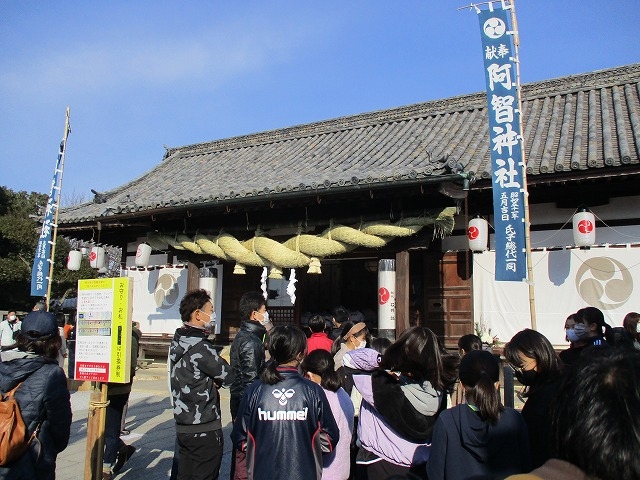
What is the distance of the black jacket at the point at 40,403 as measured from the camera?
2.98 metres

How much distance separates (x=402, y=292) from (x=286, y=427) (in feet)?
19.4

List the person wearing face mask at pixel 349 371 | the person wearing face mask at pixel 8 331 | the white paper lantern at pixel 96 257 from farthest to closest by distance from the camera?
the white paper lantern at pixel 96 257, the person wearing face mask at pixel 8 331, the person wearing face mask at pixel 349 371

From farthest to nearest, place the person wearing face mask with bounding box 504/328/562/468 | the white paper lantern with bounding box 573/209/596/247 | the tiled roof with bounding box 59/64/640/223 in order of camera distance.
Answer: the tiled roof with bounding box 59/64/640/223, the white paper lantern with bounding box 573/209/596/247, the person wearing face mask with bounding box 504/328/562/468

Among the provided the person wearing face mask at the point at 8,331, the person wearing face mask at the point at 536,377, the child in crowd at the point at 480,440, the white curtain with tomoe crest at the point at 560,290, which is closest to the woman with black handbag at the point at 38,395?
the child in crowd at the point at 480,440

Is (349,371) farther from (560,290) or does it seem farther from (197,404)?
(560,290)

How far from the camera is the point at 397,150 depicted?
11.5 m

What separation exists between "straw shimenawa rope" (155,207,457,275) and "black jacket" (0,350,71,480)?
613 centimetres

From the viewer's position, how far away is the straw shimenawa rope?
27.6 feet

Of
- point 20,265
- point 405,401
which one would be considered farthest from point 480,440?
point 20,265

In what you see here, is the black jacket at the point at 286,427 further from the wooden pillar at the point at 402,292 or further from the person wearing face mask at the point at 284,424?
the wooden pillar at the point at 402,292

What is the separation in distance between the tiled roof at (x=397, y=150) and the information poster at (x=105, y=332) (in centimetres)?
485

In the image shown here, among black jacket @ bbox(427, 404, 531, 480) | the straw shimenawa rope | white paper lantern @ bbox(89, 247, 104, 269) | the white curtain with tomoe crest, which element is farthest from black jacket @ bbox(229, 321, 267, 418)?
white paper lantern @ bbox(89, 247, 104, 269)

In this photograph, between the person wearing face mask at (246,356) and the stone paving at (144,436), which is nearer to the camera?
the person wearing face mask at (246,356)

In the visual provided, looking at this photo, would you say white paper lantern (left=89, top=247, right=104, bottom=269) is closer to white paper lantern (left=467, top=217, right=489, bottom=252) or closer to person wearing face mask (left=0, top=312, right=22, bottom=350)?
person wearing face mask (left=0, top=312, right=22, bottom=350)
